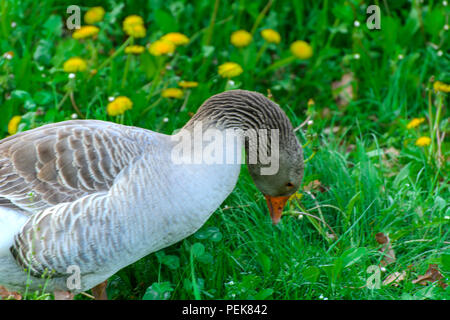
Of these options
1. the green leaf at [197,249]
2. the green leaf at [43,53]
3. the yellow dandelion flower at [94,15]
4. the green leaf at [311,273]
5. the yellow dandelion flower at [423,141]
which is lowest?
the green leaf at [311,273]

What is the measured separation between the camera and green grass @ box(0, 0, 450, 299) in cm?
351

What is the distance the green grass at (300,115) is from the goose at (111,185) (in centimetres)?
37

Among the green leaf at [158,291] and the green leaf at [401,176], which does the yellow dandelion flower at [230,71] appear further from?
the green leaf at [158,291]

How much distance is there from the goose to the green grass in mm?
369

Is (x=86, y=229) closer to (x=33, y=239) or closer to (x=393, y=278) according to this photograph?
(x=33, y=239)

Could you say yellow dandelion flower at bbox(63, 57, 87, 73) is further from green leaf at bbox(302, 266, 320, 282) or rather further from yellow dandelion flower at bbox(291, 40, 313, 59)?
green leaf at bbox(302, 266, 320, 282)

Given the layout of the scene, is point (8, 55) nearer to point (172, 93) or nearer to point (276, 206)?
point (172, 93)

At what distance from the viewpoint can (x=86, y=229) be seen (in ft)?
9.92

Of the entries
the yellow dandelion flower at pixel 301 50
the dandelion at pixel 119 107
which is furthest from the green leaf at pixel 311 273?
the yellow dandelion flower at pixel 301 50

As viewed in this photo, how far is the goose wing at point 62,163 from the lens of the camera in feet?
10.2

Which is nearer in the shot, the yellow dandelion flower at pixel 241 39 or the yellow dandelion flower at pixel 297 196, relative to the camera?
the yellow dandelion flower at pixel 297 196

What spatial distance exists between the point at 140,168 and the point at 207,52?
2196 millimetres

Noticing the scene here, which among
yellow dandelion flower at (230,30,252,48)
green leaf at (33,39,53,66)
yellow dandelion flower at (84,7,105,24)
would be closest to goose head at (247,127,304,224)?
yellow dandelion flower at (230,30,252,48)

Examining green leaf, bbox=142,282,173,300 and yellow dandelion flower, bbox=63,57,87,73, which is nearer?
green leaf, bbox=142,282,173,300
